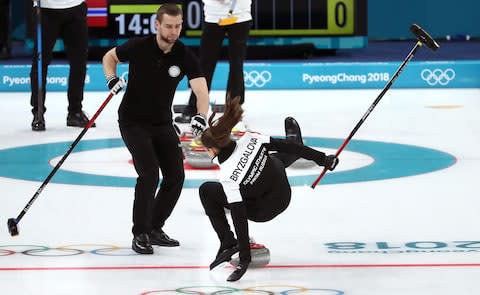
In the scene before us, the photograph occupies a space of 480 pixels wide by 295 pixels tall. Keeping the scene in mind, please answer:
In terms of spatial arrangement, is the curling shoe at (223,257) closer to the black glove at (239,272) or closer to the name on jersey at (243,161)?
the black glove at (239,272)

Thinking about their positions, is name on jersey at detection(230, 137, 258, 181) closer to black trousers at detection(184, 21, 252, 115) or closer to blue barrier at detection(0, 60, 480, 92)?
black trousers at detection(184, 21, 252, 115)

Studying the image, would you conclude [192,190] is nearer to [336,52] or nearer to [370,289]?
[370,289]

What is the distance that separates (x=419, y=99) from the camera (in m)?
11.8

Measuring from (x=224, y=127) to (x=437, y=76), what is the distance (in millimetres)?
7765

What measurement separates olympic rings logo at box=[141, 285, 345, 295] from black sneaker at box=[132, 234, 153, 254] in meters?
0.66

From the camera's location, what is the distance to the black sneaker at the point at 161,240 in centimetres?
570

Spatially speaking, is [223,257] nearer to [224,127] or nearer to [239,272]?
[239,272]

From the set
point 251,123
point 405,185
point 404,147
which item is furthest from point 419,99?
point 405,185

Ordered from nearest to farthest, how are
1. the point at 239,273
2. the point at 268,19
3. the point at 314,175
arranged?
1. the point at 239,273
2. the point at 314,175
3. the point at 268,19

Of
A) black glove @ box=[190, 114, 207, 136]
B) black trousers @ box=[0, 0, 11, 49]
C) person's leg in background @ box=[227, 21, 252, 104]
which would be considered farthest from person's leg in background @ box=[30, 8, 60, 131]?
black glove @ box=[190, 114, 207, 136]

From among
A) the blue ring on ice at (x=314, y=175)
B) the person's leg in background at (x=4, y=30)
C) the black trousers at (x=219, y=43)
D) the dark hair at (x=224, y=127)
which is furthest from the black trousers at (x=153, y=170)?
the person's leg in background at (x=4, y=30)

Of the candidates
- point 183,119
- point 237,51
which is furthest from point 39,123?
point 237,51

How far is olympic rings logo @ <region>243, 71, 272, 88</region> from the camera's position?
1251 centimetres

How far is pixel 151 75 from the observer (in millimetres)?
5691
